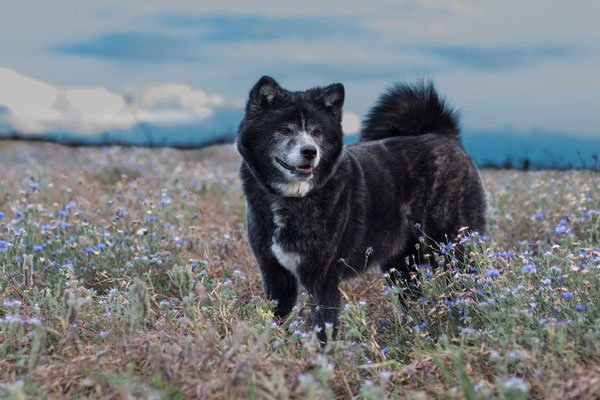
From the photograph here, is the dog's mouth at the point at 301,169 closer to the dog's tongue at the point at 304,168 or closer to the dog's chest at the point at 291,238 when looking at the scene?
the dog's tongue at the point at 304,168

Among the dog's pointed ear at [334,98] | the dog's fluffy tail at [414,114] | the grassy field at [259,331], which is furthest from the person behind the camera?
the dog's fluffy tail at [414,114]

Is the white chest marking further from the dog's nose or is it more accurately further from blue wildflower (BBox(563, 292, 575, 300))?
blue wildflower (BBox(563, 292, 575, 300))

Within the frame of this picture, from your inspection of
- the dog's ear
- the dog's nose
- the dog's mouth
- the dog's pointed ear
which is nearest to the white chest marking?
the dog's mouth

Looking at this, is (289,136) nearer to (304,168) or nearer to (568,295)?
(304,168)

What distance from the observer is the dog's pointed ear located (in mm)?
4219

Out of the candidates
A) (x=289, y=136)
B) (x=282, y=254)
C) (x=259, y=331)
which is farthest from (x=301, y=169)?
(x=259, y=331)

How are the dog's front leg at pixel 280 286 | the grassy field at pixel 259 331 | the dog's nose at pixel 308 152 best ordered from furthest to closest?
the dog's front leg at pixel 280 286 → the dog's nose at pixel 308 152 → the grassy field at pixel 259 331

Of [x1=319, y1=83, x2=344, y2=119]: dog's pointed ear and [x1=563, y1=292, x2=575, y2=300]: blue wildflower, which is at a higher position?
[x1=319, y1=83, x2=344, y2=119]: dog's pointed ear

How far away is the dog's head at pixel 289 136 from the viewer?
12.9ft

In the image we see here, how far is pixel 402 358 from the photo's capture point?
3.51 m

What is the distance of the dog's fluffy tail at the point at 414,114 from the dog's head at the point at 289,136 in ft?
3.42

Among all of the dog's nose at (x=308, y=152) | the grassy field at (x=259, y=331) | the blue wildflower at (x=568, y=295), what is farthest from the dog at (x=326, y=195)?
the blue wildflower at (x=568, y=295)

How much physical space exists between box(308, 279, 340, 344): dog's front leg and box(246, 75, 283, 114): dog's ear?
132cm

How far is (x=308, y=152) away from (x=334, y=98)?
65 cm
